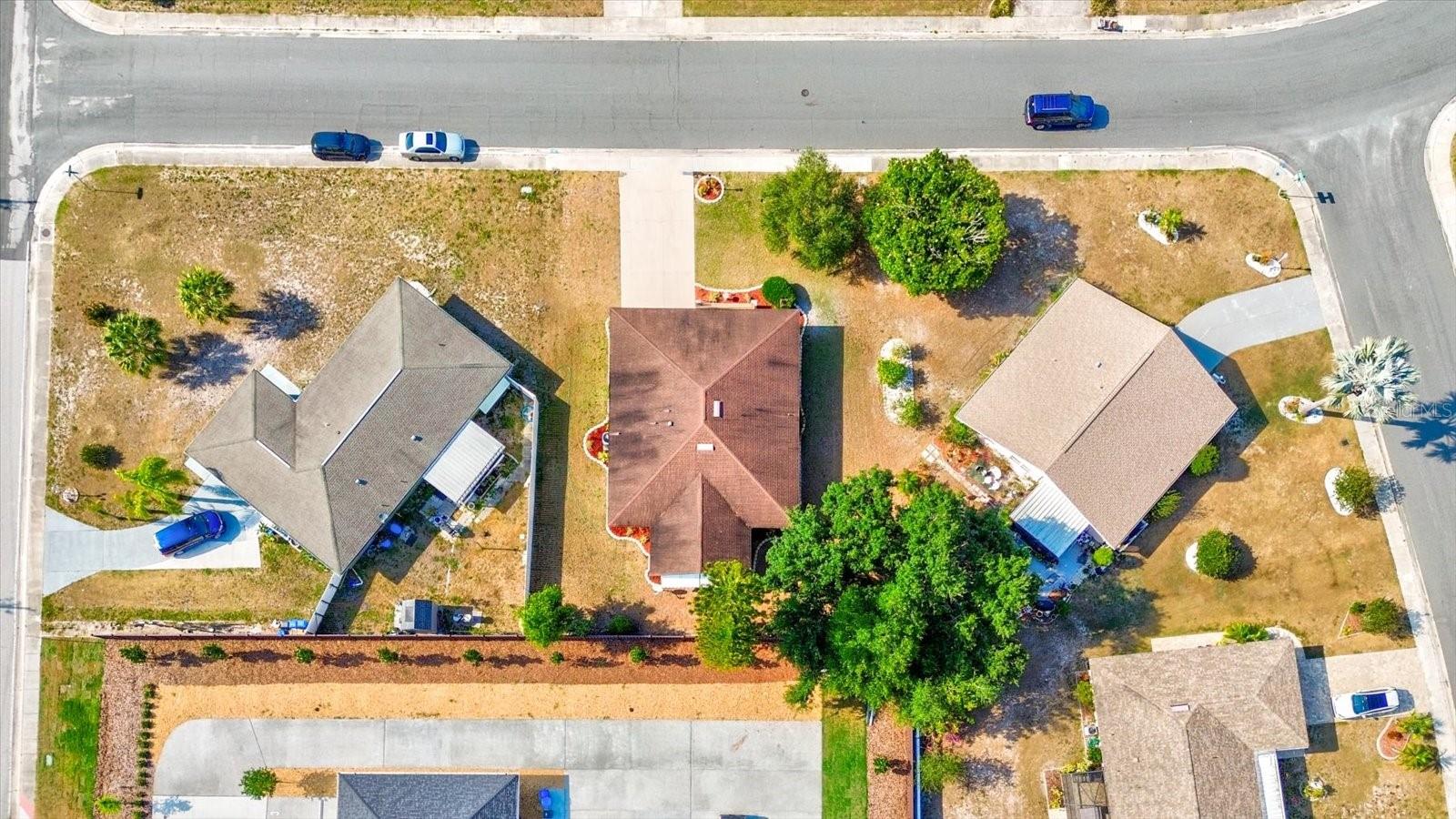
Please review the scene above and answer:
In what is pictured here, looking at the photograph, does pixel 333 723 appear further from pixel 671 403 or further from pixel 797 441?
pixel 797 441

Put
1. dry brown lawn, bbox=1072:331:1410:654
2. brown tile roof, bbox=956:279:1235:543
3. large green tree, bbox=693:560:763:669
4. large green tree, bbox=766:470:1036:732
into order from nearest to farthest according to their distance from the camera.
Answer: large green tree, bbox=766:470:1036:732 → large green tree, bbox=693:560:763:669 → brown tile roof, bbox=956:279:1235:543 → dry brown lawn, bbox=1072:331:1410:654

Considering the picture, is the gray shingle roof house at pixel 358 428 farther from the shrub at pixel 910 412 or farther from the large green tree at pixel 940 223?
the large green tree at pixel 940 223

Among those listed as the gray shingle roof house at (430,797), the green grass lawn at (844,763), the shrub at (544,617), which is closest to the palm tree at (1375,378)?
the green grass lawn at (844,763)

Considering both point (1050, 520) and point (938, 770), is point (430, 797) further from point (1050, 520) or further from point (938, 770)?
point (1050, 520)

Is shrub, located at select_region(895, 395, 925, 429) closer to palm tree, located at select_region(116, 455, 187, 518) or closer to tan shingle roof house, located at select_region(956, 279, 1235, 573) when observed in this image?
tan shingle roof house, located at select_region(956, 279, 1235, 573)

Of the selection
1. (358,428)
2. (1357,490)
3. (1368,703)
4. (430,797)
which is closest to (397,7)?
(358,428)

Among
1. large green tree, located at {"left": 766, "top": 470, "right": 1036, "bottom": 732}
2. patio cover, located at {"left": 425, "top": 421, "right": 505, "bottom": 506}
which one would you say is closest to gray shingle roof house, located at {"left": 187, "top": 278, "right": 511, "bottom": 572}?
patio cover, located at {"left": 425, "top": 421, "right": 505, "bottom": 506}
